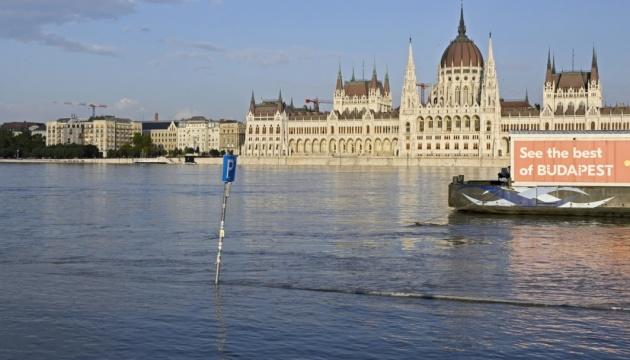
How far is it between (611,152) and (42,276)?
27.1m

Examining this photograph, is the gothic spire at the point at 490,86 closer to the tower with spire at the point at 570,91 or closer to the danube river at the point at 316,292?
the tower with spire at the point at 570,91

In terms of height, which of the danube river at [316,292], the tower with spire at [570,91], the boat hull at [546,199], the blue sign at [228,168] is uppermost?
the tower with spire at [570,91]

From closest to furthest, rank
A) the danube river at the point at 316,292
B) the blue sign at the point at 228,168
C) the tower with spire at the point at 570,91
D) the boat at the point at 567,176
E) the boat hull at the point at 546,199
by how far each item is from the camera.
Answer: the danube river at the point at 316,292 < the blue sign at the point at 228,168 < the boat hull at the point at 546,199 < the boat at the point at 567,176 < the tower with spire at the point at 570,91

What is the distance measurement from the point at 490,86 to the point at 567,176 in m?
159

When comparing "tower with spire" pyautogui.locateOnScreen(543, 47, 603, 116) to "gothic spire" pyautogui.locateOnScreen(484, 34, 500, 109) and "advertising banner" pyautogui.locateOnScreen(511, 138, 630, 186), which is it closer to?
"gothic spire" pyautogui.locateOnScreen(484, 34, 500, 109)

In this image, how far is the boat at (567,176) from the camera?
124ft

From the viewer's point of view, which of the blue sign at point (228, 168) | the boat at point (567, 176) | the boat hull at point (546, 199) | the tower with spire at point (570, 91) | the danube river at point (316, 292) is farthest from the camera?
the tower with spire at point (570, 91)

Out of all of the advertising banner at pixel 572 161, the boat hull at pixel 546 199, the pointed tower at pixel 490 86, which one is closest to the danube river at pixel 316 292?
the boat hull at pixel 546 199

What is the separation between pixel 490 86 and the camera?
635ft

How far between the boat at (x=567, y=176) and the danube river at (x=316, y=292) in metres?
5.17

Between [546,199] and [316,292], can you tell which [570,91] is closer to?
[546,199]

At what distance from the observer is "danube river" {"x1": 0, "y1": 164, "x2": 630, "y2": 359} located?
42.4 ft

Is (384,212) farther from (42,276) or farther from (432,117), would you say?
(432,117)

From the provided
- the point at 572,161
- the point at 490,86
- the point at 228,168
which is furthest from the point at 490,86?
the point at 228,168
